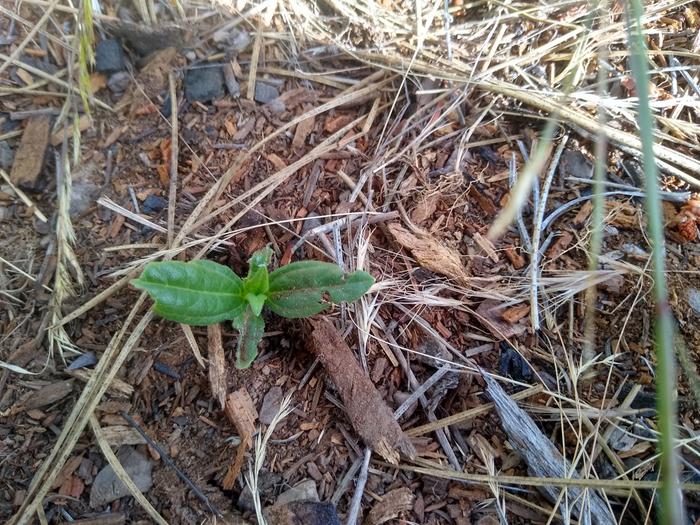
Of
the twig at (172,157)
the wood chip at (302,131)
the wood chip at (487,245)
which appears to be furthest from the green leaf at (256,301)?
the wood chip at (487,245)

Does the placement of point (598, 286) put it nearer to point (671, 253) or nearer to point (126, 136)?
point (671, 253)

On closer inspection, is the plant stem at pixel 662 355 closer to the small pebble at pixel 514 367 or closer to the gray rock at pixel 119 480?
the small pebble at pixel 514 367

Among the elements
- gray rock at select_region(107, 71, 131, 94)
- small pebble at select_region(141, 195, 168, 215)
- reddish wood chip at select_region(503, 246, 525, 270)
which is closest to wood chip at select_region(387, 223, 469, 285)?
reddish wood chip at select_region(503, 246, 525, 270)

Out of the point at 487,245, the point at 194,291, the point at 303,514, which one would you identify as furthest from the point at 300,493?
the point at 487,245

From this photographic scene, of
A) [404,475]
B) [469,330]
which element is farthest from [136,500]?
[469,330]

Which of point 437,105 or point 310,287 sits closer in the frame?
point 310,287

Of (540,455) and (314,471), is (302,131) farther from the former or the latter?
(540,455)
